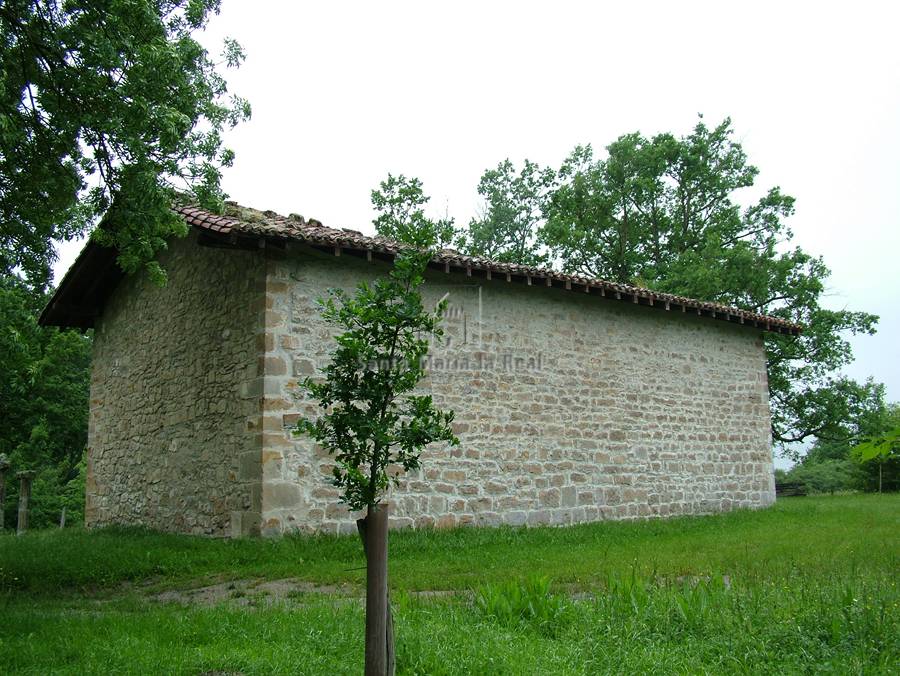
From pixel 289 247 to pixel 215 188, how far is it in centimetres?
215

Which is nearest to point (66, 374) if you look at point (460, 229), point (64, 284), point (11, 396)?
point (11, 396)

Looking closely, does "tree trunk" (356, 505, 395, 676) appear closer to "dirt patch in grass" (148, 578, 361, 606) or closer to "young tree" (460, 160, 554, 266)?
"dirt patch in grass" (148, 578, 361, 606)

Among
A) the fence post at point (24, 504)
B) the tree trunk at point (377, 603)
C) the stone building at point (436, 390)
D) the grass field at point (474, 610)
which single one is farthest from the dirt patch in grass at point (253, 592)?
the fence post at point (24, 504)

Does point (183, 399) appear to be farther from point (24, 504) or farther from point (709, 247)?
point (709, 247)

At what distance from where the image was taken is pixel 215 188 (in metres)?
7.22

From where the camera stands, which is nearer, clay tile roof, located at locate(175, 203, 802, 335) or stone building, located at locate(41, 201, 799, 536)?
clay tile roof, located at locate(175, 203, 802, 335)

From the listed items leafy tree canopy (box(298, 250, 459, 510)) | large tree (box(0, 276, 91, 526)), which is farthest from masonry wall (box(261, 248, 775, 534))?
leafy tree canopy (box(298, 250, 459, 510))

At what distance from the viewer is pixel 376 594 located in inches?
144

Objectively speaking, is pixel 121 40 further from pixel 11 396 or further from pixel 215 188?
pixel 11 396

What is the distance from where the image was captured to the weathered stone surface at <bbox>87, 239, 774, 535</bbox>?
916cm

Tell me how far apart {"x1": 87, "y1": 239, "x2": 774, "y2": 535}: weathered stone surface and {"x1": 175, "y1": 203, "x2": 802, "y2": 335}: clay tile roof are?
0.38 meters

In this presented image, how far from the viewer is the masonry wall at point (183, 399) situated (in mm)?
9281

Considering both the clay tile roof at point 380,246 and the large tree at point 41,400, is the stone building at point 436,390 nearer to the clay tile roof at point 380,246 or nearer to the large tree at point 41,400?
the clay tile roof at point 380,246

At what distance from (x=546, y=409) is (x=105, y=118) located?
23.4 feet
